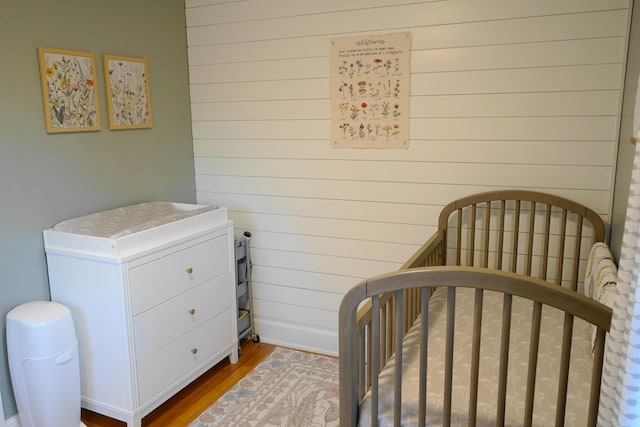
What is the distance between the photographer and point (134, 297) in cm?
Result: 221

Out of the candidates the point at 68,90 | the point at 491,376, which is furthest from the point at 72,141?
the point at 491,376

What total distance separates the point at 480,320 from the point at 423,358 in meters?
0.20

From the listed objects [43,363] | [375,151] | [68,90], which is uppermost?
[68,90]

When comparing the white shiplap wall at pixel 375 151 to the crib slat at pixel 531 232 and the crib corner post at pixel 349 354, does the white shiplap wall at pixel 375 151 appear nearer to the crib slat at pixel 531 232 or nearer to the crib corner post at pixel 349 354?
the crib slat at pixel 531 232

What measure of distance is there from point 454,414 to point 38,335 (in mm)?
1671

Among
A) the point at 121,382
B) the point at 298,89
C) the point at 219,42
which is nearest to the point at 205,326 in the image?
the point at 121,382

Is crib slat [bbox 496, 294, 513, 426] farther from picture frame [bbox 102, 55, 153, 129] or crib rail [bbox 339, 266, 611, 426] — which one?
picture frame [bbox 102, 55, 153, 129]

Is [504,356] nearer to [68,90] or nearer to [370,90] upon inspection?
[370,90]

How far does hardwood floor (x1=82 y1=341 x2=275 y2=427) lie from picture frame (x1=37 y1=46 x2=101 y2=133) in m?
1.44

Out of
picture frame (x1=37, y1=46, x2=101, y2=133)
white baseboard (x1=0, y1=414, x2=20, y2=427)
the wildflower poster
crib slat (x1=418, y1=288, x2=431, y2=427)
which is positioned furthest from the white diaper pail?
the wildflower poster

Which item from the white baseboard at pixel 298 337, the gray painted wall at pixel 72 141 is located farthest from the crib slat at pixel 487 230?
the gray painted wall at pixel 72 141

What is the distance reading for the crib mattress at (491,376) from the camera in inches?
56.5

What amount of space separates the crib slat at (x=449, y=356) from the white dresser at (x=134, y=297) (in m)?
1.42

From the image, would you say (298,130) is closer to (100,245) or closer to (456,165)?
(456,165)
